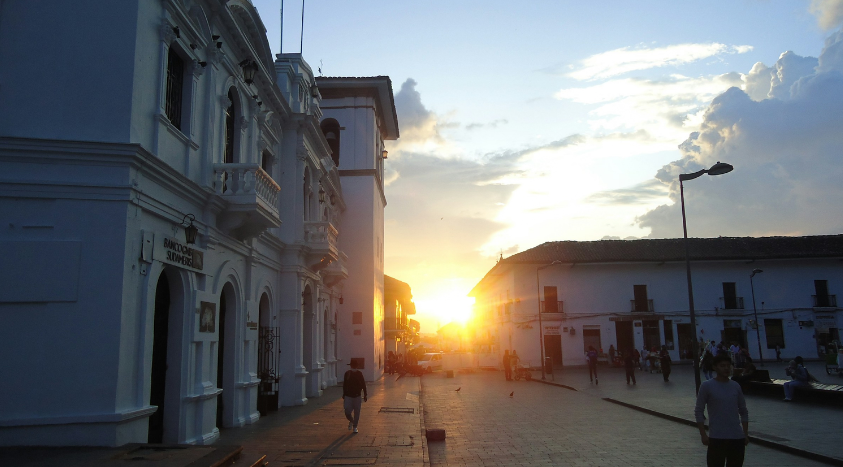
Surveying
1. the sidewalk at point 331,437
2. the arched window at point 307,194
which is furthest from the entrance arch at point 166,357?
the arched window at point 307,194

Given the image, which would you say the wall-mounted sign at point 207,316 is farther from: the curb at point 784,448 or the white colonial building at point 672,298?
the white colonial building at point 672,298

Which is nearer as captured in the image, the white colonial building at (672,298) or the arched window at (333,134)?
the arched window at (333,134)

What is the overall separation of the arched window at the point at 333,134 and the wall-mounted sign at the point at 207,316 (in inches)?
761

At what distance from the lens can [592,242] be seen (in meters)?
44.6

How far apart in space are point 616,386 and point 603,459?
51.8 ft

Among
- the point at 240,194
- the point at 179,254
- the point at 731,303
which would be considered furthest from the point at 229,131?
the point at 731,303

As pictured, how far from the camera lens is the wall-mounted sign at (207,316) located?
10953mm

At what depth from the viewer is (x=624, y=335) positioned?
40812 millimetres

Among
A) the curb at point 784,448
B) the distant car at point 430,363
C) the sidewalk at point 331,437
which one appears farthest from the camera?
the distant car at point 430,363

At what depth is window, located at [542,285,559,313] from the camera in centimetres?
4106

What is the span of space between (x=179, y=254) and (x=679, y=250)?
3932cm

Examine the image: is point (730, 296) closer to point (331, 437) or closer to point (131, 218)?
point (331, 437)

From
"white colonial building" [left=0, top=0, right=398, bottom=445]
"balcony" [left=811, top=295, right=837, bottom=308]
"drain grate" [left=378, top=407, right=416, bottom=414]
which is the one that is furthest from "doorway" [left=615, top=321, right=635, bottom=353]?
"white colonial building" [left=0, top=0, right=398, bottom=445]

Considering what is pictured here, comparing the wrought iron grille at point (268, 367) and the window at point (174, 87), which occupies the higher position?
the window at point (174, 87)
